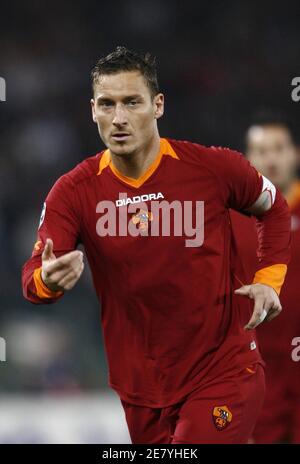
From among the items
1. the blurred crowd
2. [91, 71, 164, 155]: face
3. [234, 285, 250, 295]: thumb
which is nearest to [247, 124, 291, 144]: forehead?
[91, 71, 164, 155]: face

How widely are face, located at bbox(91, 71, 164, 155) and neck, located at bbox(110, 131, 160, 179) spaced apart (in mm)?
61

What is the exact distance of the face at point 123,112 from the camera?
157 inches

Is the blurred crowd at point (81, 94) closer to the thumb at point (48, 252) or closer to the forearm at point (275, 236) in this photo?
the forearm at point (275, 236)

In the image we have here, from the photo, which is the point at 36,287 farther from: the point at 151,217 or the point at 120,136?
the point at 120,136

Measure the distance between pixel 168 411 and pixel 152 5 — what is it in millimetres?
8368

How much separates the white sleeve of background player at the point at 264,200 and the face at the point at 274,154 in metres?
1.61

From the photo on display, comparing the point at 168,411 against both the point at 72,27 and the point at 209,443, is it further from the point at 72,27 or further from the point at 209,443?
the point at 72,27

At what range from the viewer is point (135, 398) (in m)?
4.20

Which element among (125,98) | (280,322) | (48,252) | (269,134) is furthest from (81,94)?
(48,252)

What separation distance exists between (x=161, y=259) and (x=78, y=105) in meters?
7.12

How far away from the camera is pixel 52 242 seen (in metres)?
3.77

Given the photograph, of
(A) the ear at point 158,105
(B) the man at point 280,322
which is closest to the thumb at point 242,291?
(A) the ear at point 158,105

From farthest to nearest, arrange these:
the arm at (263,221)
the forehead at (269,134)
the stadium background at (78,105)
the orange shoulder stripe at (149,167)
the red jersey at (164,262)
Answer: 1. the stadium background at (78,105)
2. the forehead at (269,134)
3. the orange shoulder stripe at (149,167)
4. the red jersey at (164,262)
5. the arm at (263,221)

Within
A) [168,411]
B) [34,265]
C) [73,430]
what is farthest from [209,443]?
[73,430]
